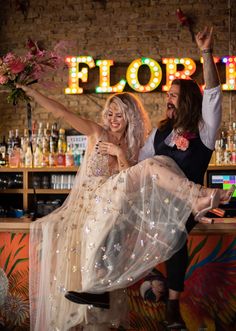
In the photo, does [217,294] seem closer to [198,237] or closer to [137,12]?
[198,237]

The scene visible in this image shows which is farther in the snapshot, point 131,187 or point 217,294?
point 217,294

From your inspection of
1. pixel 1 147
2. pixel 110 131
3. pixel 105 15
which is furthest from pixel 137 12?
pixel 110 131

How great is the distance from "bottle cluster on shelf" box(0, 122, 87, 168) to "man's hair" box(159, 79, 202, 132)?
3359 millimetres

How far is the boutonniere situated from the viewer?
2561 millimetres

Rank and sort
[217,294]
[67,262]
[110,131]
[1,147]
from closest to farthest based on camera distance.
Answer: [67,262]
[217,294]
[110,131]
[1,147]

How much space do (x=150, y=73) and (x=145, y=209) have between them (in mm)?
3981

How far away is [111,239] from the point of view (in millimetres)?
2488

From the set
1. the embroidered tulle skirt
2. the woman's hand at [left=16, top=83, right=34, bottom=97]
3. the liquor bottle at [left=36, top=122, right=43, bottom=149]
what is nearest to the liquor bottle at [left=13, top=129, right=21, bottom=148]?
the liquor bottle at [left=36, top=122, right=43, bottom=149]

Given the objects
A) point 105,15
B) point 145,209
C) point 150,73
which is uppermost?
point 105,15

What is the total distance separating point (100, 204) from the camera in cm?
261

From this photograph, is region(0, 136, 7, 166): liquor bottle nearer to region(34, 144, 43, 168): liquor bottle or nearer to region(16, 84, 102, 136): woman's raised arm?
region(34, 144, 43, 168): liquor bottle

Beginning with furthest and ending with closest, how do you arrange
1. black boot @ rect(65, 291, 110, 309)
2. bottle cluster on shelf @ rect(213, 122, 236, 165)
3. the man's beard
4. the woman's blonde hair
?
bottle cluster on shelf @ rect(213, 122, 236, 165), the woman's blonde hair, the man's beard, black boot @ rect(65, 291, 110, 309)

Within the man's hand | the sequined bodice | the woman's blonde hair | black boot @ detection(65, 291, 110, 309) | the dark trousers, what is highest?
the woman's blonde hair

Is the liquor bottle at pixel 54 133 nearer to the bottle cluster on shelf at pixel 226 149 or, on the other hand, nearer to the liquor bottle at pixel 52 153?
the liquor bottle at pixel 52 153
